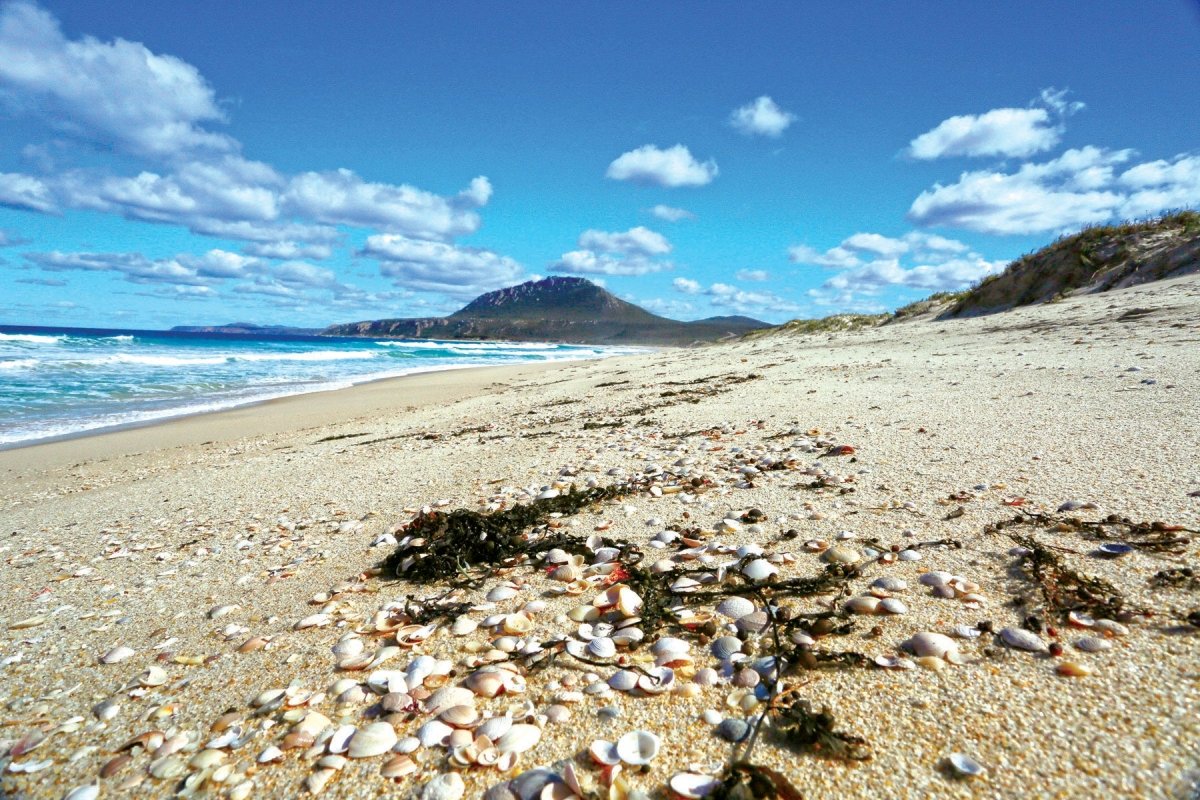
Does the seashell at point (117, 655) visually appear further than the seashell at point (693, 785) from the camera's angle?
Yes

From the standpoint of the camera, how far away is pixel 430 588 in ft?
10.4

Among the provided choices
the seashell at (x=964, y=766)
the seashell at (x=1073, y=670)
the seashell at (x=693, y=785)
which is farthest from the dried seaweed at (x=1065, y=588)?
the seashell at (x=693, y=785)

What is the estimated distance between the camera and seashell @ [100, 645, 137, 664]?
2682 millimetres

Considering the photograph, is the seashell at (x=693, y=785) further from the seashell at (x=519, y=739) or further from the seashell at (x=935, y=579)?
the seashell at (x=935, y=579)

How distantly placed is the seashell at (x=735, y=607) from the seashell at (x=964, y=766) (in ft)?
3.25

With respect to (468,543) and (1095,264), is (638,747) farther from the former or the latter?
(1095,264)

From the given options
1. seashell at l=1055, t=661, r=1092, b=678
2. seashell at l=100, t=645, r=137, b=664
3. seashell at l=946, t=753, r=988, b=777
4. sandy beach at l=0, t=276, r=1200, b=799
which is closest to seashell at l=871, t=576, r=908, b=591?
sandy beach at l=0, t=276, r=1200, b=799

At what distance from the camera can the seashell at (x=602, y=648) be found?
2.32 m

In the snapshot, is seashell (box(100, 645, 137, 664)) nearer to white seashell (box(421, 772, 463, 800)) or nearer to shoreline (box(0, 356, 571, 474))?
white seashell (box(421, 772, 463, 800))

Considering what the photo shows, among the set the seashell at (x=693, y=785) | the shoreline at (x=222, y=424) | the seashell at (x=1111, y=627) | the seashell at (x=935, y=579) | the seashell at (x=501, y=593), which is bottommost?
the shoreline at (x=222, y=424)

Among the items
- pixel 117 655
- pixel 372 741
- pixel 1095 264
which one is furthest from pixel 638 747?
pixel 1095 264

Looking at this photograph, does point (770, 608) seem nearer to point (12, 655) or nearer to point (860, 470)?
point (860, 470)

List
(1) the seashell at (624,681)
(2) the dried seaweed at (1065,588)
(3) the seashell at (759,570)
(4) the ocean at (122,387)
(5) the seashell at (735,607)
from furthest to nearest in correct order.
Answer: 1. (4) the ocean at (122,387)
2. (3) the seashell at (759,570)
3. (5) the seashell at (735,607)
4. (2) the dried seaweed at (1065,588)
5. (1) the seashell at (624,681)

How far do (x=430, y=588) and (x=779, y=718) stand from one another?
201cm
